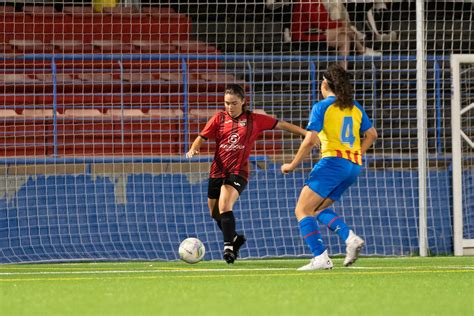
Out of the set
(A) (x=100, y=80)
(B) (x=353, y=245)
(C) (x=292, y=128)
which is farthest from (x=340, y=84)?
(A) (x=100, y=80)

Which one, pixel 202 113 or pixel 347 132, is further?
pixel 202 113

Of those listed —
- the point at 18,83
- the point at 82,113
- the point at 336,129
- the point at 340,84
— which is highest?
the point at 18,83

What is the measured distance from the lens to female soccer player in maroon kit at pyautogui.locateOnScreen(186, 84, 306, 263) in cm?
1125

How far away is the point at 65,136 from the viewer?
15273mm

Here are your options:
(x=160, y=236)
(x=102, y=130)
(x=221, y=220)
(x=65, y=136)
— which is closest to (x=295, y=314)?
(x=221, y=220)

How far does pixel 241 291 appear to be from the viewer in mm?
7465

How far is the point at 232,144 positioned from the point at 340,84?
1945mm

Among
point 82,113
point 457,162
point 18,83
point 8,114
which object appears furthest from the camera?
point 18,83

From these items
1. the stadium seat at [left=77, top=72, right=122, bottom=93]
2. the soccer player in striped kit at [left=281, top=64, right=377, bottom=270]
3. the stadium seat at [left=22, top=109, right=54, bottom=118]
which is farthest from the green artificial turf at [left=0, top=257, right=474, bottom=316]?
the stadium seat at [left=77, top=72, right=122, bottom=93]

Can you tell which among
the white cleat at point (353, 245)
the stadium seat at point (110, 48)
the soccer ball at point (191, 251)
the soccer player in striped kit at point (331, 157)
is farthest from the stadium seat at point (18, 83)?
the white cleat at point (353, 245)

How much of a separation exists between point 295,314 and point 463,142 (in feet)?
28.9

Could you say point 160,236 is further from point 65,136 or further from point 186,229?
point 65,136

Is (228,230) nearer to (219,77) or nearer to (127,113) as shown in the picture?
(127,113)

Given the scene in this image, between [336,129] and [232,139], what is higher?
[336,129]
